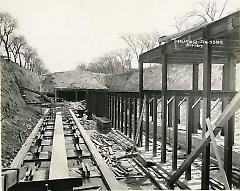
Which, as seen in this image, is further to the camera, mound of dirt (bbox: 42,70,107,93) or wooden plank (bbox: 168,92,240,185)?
mound of dirt (bbox: 42,70,107,93)

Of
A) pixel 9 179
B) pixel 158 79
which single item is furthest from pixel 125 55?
pixel 9 179

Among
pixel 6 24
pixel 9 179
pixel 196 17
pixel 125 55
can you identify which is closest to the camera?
pixel 9 179

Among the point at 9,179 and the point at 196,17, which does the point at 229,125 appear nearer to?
the point at 9,179

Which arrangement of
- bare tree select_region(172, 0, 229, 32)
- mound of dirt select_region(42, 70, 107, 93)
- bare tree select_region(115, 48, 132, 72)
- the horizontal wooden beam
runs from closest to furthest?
the horizontal wooden beam
bare tree select_region(172, 0, 229, 32)
bare tree select_region(115, 48, 132, 72)
mound of dirt select_region(42, 70, 107, 93)

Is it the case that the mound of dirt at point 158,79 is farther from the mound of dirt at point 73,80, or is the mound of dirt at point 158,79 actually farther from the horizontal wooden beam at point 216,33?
the horizontal wooden beam at point 216,33

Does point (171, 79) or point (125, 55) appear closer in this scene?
point (171, 79)

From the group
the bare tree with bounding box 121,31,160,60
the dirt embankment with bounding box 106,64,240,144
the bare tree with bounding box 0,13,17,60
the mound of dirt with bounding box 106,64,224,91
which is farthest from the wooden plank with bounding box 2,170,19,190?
the mound of dirt with bounding box 106,64,224,91

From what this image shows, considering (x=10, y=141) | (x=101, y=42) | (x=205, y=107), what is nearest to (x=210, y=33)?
(x=205, y=107)

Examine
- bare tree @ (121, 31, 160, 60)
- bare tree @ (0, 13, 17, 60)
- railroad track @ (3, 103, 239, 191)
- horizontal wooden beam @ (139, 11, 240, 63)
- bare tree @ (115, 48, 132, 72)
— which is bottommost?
railroad track @ (3, 103, 239, 191)

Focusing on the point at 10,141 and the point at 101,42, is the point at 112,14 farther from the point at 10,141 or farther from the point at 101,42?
the point at 10,141

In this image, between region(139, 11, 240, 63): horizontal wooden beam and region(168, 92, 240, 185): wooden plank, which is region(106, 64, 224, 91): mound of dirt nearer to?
region(139, 11, 240, 63): horizontal wooden beam

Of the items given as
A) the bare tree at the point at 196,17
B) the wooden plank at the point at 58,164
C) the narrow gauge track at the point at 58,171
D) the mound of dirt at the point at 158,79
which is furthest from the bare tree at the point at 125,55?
the wooden plank at the point at 58,164

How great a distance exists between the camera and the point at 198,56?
19.0 ft

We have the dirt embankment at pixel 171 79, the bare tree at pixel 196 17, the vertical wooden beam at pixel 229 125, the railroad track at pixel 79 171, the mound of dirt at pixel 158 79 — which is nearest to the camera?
the railroad track at pixel 79 171
